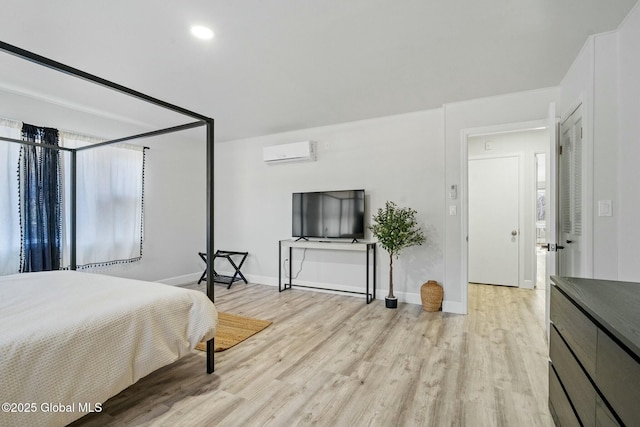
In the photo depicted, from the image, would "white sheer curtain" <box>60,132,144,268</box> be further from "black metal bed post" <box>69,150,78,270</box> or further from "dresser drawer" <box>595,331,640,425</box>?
"dresser drawer" <box>595,331,640,425</box>

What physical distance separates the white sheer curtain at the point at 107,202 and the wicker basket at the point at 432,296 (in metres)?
3.94

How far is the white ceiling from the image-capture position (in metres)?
1.87

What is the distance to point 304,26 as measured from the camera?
2045mm

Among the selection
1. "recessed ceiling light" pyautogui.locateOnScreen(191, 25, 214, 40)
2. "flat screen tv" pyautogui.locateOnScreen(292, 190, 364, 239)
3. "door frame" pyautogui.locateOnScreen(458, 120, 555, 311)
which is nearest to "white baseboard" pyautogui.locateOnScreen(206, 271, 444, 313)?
"door frame" pyautogui.locateOnScreen(458, 120, 555, 311)

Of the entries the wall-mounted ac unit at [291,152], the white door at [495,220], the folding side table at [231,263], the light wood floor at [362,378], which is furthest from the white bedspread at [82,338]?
the white door at [495,220]

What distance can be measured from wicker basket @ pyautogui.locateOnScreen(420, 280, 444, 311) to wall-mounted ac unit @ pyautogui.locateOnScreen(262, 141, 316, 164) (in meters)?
2.37

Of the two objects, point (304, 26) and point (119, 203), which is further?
point (119, 203)

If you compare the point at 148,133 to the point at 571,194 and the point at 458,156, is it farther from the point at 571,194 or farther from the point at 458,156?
the point at 571,194

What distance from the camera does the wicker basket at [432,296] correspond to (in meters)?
3.46

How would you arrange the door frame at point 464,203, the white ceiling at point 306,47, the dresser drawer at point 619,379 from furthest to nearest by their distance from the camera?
the door frame at point 464,203, the white ceiling at point 306,47, the dresser drawer at point 619,379

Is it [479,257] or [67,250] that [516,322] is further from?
[67,250]

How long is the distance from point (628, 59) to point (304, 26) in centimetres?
218

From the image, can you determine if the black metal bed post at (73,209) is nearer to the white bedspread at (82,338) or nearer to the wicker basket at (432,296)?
the white bedspread at (82,338)

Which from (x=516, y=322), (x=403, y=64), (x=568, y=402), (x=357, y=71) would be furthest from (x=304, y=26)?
(x=516, y=322)
